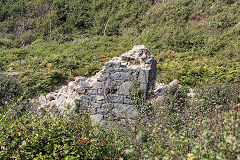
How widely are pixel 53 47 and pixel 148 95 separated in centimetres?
1678

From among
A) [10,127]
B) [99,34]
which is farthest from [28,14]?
[10,127]

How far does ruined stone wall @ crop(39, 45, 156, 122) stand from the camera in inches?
228

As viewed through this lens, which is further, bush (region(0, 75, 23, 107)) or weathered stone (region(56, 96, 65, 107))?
bush (region(0, 75, 23, 107))

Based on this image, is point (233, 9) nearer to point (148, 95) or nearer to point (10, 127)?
point (148, 95)

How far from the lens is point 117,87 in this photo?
19.7 feet

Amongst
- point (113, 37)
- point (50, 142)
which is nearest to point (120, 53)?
point (113, 37)

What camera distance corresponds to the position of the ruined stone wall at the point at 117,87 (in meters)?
5.79

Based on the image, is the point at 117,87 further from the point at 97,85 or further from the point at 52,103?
the point at 52,103

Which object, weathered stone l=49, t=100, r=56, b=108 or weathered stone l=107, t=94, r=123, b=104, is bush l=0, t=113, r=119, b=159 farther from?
weathered stone l=49, t=100, r=56, b=108

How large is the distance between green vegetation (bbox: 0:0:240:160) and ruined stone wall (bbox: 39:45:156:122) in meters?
0.57

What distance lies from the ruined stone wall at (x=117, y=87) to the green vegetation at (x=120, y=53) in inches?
22.4

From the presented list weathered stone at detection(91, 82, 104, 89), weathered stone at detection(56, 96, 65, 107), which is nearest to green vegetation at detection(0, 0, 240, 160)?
weathered stone at detection(56, 96, 65, 107)

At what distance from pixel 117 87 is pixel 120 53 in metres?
10.5

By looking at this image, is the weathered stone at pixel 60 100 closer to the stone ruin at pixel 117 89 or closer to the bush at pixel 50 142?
the stone ruin at pixel 117 89
